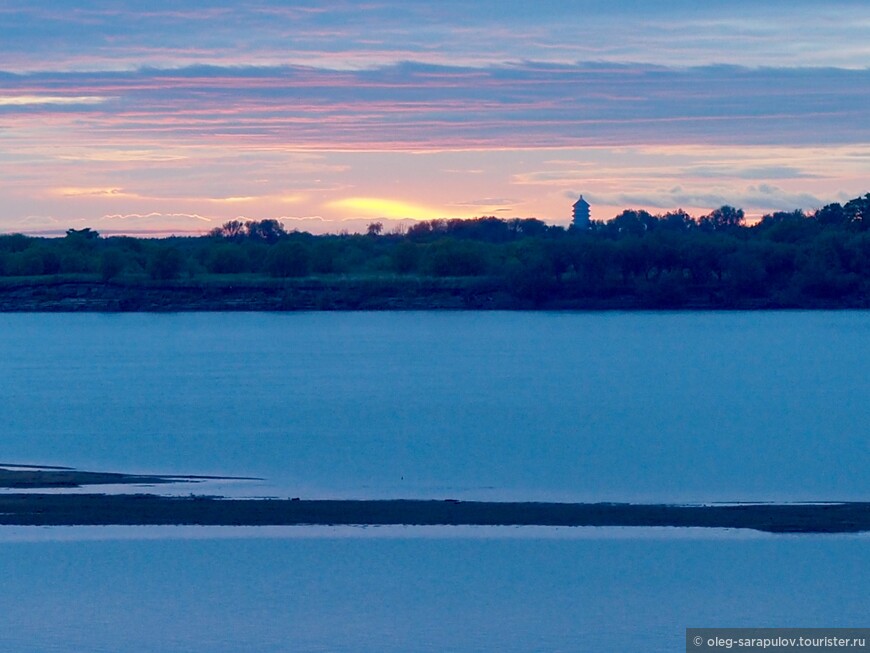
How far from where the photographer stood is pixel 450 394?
39344 millimetres

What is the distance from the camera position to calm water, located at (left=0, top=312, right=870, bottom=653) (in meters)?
12.2

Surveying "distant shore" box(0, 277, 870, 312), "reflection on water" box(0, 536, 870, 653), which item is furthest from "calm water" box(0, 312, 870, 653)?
"distant shore" box(0, 277, 870, 312)

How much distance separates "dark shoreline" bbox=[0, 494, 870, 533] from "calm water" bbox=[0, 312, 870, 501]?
200 cm

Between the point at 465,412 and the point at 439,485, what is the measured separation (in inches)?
523

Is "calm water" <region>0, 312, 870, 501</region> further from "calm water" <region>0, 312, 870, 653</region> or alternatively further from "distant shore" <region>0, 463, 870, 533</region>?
"distant shore" <region>0, 463, 870, 533</region>

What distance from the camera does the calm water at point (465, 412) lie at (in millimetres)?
21812

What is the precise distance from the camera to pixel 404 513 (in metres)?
16.5

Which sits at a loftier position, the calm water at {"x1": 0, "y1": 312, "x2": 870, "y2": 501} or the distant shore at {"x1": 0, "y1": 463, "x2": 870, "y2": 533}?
the distant shore at {"x1": 0, "y1": 463, "x2": 870, "y2": 533}

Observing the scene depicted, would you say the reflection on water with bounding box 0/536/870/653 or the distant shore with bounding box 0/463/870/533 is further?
the distant shore with bounding box 0/463/870/533

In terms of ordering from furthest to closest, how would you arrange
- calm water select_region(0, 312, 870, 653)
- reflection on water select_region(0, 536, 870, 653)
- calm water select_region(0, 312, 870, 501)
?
calm water select_region(0, 312, 870, 501) → calm water select_region(0, 312, 870, 653) → reflection on water select_region(0, 536, 870, 653)

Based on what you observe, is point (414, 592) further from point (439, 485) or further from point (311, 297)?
point (311, 297)

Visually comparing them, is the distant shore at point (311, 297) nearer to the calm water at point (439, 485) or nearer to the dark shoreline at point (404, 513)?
the calm water at point (439, 485)

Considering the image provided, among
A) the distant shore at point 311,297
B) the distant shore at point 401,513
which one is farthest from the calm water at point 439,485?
the distant shore at point 311,297

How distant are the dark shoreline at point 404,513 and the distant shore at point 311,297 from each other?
7870 cm
